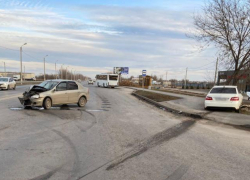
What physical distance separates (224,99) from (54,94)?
30.2 ft

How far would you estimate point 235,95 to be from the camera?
42.6 feet

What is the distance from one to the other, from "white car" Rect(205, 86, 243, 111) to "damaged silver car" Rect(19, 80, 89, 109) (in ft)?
24.3

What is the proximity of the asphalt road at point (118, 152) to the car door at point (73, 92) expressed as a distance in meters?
4.82

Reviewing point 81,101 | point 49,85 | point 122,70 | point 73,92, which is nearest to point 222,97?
point 81,101

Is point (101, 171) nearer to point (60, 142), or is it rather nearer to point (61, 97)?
point (60, 142)

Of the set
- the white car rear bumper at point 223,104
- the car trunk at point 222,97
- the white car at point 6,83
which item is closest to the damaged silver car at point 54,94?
the white car rear bumper at point 223,104

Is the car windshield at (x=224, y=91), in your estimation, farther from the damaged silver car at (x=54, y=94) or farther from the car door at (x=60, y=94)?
the car door at (x=60, y=94)

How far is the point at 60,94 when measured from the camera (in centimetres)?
1300

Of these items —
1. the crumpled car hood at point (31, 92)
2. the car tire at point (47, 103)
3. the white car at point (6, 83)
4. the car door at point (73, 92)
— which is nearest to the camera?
the crumpled car hood at point (31, 92)

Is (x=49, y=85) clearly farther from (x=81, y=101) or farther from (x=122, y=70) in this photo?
(x=122, y=70)

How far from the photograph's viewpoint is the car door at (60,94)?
12703 mm

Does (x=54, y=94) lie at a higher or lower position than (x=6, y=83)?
lower

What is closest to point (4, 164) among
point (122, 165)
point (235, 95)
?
point (122, 165)

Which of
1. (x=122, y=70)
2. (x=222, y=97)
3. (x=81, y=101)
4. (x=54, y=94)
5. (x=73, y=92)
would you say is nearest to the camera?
(x=54, y=94)
